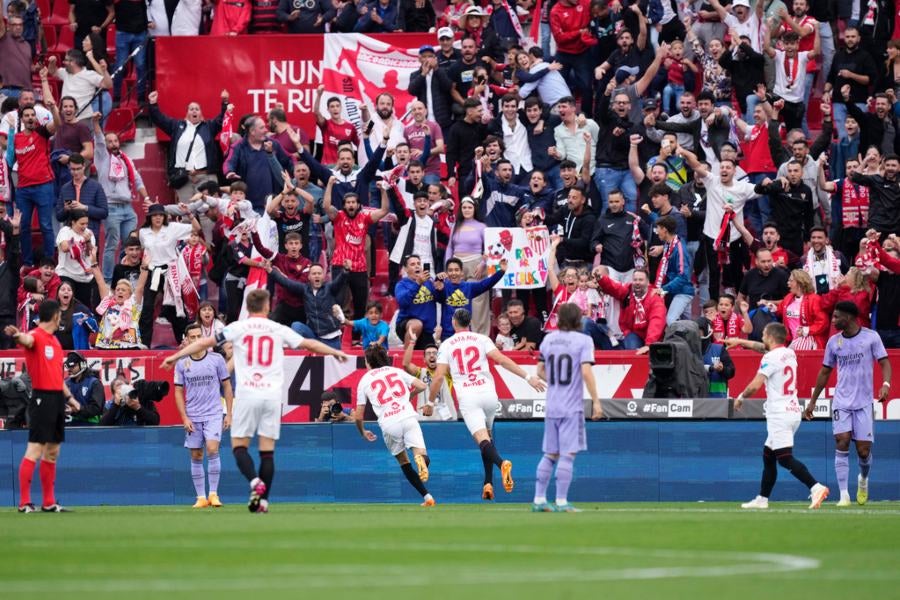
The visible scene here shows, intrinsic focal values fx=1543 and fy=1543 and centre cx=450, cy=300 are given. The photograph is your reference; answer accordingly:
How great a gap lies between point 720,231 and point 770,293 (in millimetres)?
1545

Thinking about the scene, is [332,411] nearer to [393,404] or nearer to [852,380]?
[393,404]

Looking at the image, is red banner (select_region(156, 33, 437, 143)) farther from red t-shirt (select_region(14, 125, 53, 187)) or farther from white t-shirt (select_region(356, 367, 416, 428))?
white t-shirt (select_region(356, 367, 416, 428))

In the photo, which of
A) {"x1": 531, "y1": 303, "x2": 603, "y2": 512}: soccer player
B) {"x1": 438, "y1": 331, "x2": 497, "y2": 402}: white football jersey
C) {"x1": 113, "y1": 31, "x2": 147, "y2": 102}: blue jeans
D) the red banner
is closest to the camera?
{"x1": 531, "y1": 303, "x2": 603, "y2": 512}: soccer player

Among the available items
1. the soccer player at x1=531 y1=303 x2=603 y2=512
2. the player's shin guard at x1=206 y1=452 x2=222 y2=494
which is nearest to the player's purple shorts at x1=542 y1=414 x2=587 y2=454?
the soccer player at x1=531 y1=303 x2=603 y2=512

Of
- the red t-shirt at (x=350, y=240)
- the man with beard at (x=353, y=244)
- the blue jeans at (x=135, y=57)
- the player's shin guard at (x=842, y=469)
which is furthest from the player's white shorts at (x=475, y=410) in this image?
the blue jeans at (x=135, y=57)

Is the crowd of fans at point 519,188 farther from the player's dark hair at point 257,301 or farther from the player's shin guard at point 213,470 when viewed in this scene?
the player's dark hair at point 257,301

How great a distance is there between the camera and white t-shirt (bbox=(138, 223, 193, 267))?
24.7 meters

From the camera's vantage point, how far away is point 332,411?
22438 mm

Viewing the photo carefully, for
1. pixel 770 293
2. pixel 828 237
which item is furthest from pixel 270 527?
pixel 828 237

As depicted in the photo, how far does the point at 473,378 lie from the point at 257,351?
3873 mm

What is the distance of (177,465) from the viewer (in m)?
22.4

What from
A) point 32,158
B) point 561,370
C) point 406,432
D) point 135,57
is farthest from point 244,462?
point 135,57

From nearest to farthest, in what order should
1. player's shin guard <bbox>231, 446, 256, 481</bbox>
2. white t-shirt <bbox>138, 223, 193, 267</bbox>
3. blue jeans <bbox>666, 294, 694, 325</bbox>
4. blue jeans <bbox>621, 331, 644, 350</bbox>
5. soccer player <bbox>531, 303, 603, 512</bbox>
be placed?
1. player's shin guard <bbox>231, 446, 256, 481</bbox>
2. soccer player <bbox>531, 303, 603, 512</bbox>
3. blue jeans <bbox>621, 331, 644, 350</bbox>
4. blue jeans <bbox>666, 294, 694, 325</bbox>
5. white t-shirt <bbox>138, 223, 193, 267</bbox>

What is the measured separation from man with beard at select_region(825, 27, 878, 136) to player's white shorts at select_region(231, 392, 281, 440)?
13250 mm
